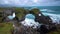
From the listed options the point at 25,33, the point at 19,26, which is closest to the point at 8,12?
the point at 19,26

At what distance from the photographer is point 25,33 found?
2303 millimetres

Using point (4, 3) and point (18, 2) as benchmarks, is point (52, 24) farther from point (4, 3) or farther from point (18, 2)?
point (4, 3)

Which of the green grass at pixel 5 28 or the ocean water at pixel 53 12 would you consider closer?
the green grass at pixel 5 28

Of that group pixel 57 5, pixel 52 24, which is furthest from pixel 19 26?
pixel 57 5

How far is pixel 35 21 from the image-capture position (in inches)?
92.5

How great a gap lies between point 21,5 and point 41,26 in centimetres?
57

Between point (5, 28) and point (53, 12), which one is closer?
point (5, 28)

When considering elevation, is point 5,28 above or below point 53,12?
below

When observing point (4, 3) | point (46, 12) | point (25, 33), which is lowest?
point (25, 33)

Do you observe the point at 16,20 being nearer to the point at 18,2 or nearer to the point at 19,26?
the point at 19,26

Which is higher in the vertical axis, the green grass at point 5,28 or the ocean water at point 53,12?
the ocean water at point 53,12

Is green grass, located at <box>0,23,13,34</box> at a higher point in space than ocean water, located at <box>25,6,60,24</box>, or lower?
lower

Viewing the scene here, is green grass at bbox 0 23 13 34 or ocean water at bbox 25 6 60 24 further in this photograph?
ocean water at bbox 25 6 60 24

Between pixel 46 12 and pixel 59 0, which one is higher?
pixel 59 0
